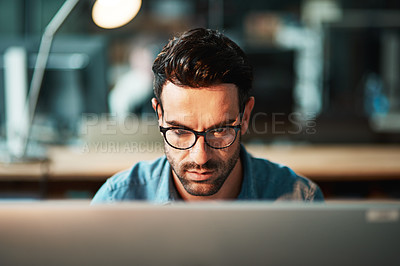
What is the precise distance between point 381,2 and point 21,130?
12.1 feet

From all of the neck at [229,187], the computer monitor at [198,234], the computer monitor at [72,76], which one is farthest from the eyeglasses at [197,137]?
the computer monitor at [72,76]

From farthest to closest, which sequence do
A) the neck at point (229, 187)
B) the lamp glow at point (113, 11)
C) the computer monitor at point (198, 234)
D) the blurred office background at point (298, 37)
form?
1. the blurred office background at point (298, 37)
2. the lamp glow at point (113, 11)
3. the neck at point (229, 187)
4. the computer monitor at point (198, 234)

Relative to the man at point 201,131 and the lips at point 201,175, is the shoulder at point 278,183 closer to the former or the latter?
the man at point 201,131

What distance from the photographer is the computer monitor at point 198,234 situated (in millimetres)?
593

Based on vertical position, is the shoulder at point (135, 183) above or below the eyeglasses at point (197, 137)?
below

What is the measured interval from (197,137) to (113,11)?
1.04 m

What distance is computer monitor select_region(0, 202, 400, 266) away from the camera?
593 mm

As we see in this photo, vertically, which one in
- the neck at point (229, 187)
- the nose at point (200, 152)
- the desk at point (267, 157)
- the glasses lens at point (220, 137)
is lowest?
the desk at point (267, 157)

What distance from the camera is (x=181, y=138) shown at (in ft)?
3.53

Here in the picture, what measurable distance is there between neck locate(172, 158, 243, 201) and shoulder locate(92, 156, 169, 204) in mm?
54

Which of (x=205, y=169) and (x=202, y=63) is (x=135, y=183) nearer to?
(x=205, y=169)

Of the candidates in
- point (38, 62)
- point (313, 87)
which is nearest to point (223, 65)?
point (38, 62)

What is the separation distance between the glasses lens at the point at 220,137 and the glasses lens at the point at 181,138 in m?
0.04

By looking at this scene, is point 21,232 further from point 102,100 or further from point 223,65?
point 102,100
